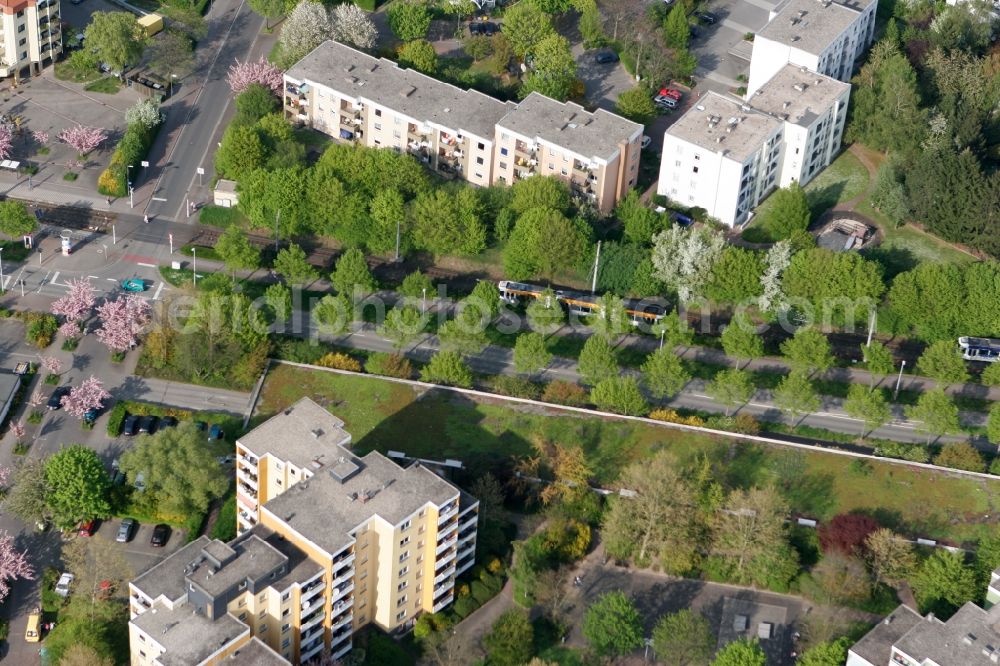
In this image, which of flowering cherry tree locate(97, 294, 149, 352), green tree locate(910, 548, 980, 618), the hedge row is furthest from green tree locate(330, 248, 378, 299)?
green tree locate(910, 548, 980, 618)

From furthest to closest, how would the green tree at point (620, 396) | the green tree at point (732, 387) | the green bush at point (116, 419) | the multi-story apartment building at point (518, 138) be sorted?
the multi-story apartment building at point (518, 138) < the green tree at point (732, 387) < the green tree at point (620, 396) < the green bush at point (116, 419)

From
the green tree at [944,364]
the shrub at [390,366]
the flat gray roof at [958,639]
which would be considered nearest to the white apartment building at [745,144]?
the green tree at [944,364]

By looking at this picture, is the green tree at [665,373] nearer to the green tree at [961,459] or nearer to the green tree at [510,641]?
the green tree at [961,459]

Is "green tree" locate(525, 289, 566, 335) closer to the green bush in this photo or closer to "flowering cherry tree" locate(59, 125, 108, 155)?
the green bush

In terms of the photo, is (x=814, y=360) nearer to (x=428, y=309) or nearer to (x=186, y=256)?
(x=428, y=309)

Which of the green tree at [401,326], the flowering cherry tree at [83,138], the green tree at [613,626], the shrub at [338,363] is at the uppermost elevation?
the flowering cherry tree at [83,138]

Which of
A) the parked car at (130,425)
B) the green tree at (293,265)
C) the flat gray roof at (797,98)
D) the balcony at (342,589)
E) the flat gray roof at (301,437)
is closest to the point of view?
the balcony at (342,589)

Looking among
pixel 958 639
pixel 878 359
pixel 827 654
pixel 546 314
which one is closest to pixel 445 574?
pixel 827 654
